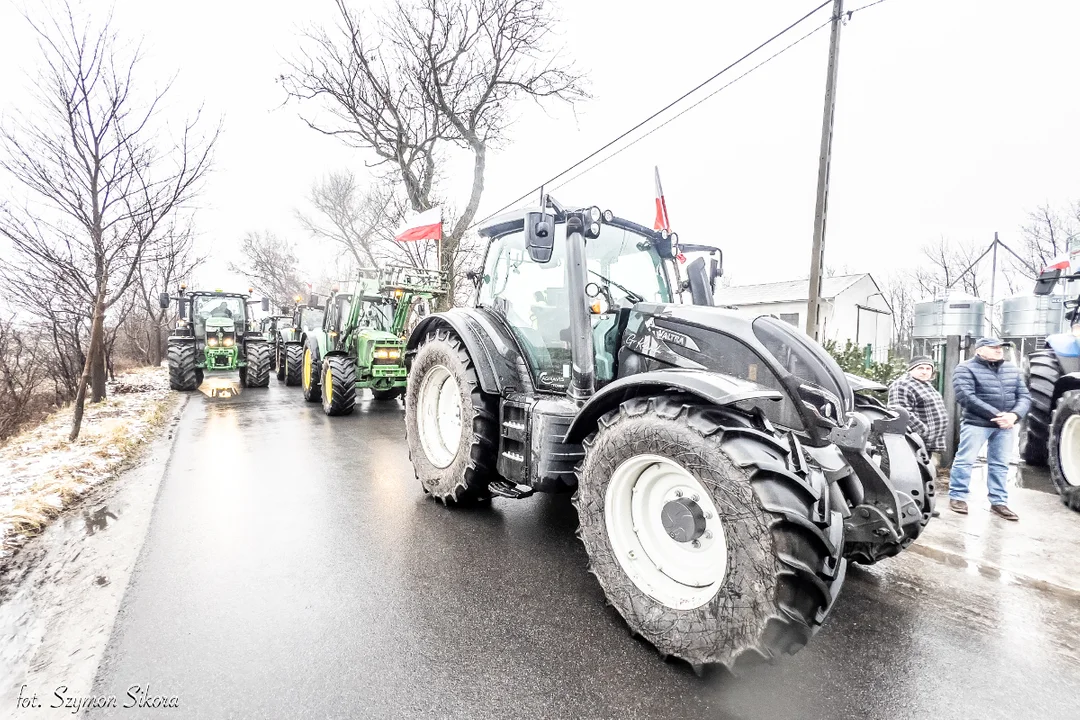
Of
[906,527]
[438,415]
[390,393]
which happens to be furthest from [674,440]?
[390,393]

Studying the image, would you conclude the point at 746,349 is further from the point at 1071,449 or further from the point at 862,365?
the point at 862,365

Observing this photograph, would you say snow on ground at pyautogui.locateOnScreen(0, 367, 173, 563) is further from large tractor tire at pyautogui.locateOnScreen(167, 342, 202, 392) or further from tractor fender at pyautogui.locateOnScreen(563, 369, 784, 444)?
tractor fender at pyautogui.locateOnScreen(563, 369, 784, 444)

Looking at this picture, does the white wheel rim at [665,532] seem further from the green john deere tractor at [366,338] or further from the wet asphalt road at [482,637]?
the green john deere tractor at [366,338]

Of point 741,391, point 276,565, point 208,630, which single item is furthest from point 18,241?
point 741,391

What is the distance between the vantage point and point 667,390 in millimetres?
2676

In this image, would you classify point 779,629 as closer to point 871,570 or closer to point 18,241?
point 871,570

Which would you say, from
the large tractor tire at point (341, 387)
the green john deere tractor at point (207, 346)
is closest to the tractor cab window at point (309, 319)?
the green john deere tractor at point (207, 346)

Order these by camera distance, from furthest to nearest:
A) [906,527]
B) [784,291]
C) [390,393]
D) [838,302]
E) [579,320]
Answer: [784,291] → [838,302] → [390,393] → [579,320] → [906,527]

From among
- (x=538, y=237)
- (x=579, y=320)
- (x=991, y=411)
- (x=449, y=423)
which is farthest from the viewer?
(x=449, y=423)

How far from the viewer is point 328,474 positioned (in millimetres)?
5688

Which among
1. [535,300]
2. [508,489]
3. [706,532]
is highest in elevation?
[535,300]

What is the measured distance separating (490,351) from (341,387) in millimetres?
6284

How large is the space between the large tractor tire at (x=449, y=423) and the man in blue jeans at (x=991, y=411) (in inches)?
157

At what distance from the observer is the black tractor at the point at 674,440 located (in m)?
2.09
